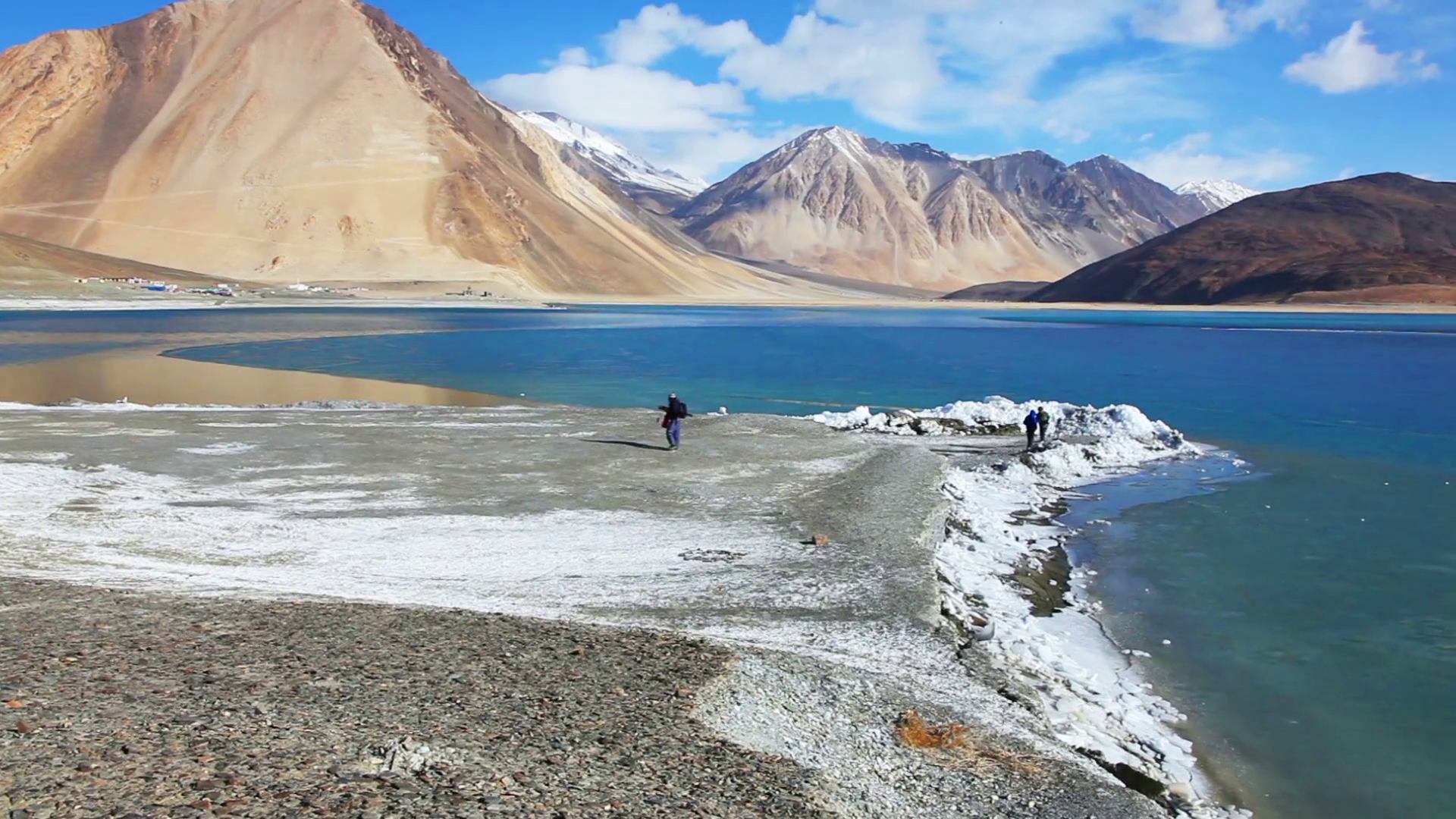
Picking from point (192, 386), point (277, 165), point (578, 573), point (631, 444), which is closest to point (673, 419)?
point (631, 444)

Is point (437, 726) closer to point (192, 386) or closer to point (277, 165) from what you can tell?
point (192, 386)

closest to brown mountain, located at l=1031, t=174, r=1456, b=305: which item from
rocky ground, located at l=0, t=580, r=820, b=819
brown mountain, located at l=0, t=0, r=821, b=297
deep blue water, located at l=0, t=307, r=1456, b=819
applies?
deep blue water, located at l=0, t=307, r=1456, b=819

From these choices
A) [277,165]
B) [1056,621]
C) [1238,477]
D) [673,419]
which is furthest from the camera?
[277,165]

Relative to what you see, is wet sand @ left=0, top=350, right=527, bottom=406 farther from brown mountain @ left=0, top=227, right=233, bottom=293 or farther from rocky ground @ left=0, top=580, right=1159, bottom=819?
brown mountain @ left=0, top=227, right=233, bottom=293

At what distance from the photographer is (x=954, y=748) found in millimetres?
7574

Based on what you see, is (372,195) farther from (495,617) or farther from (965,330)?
(495,617)

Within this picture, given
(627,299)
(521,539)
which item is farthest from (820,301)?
(521,539)

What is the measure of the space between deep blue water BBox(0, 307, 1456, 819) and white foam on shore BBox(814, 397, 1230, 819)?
→ 0.55 metres

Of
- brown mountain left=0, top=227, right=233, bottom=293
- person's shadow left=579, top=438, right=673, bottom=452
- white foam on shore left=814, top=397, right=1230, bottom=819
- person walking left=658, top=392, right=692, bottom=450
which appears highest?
person walking left=658, top=392, right=692, bottom=450

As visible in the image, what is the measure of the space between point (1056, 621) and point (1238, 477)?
13088 millimetres

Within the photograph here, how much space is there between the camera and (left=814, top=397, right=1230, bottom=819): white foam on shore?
28.6 ft

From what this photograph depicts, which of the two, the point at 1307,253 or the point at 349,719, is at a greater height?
the point at 1307,253

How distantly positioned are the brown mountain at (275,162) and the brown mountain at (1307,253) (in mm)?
80318

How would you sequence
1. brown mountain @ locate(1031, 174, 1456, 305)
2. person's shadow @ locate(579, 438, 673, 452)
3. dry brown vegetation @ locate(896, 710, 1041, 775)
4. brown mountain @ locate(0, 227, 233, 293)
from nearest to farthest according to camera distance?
dry brown vegetation @ locate(896, 710, 1041, 775)
person's shadow @ locate(579, 438, 673, 452)
brown mountain @ locate(0, 227, 233, 293)
brown mountain @ locate(1031, 174, 1456, 305)
